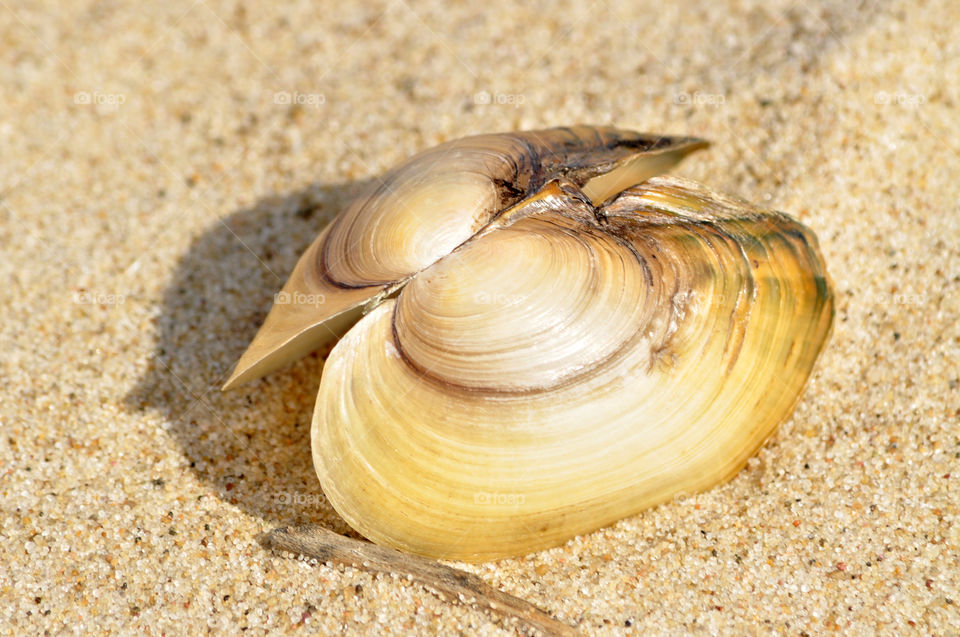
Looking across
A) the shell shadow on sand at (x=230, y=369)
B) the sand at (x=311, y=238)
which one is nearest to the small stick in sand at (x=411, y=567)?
the sand at (x=311, y=238)

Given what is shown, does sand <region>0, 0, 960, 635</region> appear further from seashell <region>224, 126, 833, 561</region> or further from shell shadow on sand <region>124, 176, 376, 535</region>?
seashell <region>224, 126, 833, 561</region>

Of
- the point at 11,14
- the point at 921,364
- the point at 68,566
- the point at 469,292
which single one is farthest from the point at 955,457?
the point at 11,14

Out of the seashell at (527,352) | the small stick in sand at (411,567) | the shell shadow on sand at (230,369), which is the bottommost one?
the shell shadow on sand at (230,369)

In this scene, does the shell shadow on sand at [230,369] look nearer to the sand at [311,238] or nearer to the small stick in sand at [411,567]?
the sand at [311,238]

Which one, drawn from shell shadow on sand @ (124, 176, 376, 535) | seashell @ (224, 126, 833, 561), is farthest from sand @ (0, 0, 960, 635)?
seashell @ (224, 126, 833, 561)

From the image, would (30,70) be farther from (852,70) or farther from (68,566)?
(852,70)

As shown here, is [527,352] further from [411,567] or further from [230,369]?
[230,369]

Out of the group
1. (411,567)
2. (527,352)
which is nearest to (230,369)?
(411,567)
